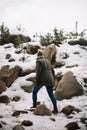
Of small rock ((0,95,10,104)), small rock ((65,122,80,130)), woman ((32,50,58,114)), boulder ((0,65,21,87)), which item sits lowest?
small rock ((0,95,10,104))

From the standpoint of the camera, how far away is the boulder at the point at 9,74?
888cm

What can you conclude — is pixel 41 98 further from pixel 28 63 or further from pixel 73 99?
pixel 28 63

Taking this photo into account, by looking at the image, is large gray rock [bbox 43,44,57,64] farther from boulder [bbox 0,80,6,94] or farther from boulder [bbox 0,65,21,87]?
boulder [bbox 0,80,6,94]

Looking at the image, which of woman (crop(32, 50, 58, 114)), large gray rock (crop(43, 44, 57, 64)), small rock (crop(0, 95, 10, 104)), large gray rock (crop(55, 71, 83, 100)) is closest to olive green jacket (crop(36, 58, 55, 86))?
woman (crop(32, 50, 58, 114))

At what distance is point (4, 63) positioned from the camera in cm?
1018

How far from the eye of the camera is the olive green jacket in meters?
6.67

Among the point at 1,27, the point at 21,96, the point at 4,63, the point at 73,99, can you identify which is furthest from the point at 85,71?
the point at 1,27

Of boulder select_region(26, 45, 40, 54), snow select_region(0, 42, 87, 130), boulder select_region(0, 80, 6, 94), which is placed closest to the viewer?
snow select_region(0, 42, 87, 130)

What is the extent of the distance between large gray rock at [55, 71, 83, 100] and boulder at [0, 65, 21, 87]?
184cm

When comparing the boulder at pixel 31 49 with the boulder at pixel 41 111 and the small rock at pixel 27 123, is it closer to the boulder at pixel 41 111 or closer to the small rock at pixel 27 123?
the boulder at pixel 41 111

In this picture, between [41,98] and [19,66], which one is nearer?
[41,98]

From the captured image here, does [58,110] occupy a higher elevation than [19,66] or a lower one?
lower

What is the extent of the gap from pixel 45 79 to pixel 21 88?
87.3 inches

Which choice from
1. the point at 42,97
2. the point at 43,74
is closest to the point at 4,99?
the point at 42,97
